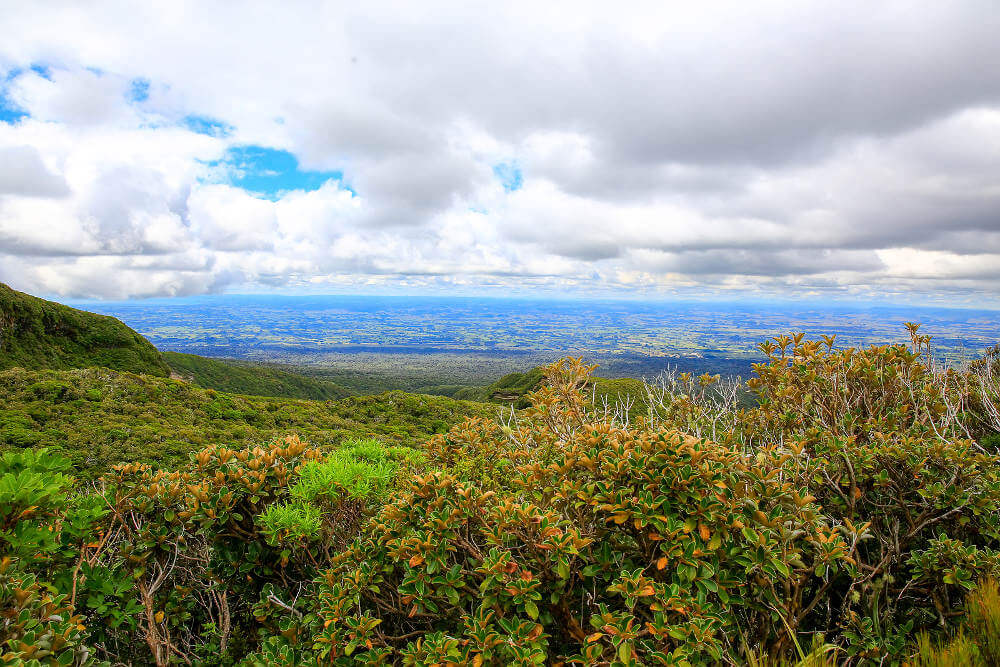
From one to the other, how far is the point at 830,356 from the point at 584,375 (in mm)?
3131

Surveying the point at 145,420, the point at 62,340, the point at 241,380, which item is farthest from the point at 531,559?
the point at 241,380

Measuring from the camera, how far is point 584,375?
189 inches

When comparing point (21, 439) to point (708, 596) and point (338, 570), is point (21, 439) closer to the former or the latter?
point (338, 570)

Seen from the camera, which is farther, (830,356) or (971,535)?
(830,356)

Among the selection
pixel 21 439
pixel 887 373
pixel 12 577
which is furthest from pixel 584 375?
pixel 21 439

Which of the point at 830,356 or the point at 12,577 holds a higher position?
the point at 830,356

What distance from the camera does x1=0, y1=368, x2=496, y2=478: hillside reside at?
543 inches

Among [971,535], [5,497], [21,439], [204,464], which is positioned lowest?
[21,439]

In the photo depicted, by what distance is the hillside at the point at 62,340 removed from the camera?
1249 inches

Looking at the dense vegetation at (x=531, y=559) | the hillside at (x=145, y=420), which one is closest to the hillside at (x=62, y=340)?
the hillside at (x=145, y=420)

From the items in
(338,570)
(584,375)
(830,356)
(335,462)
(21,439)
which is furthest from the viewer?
(21,439)

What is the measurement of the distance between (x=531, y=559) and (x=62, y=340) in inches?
1927

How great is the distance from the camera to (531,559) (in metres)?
A: 2.61

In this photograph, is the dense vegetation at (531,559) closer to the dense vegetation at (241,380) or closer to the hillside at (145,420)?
the hillside at (145,420)
